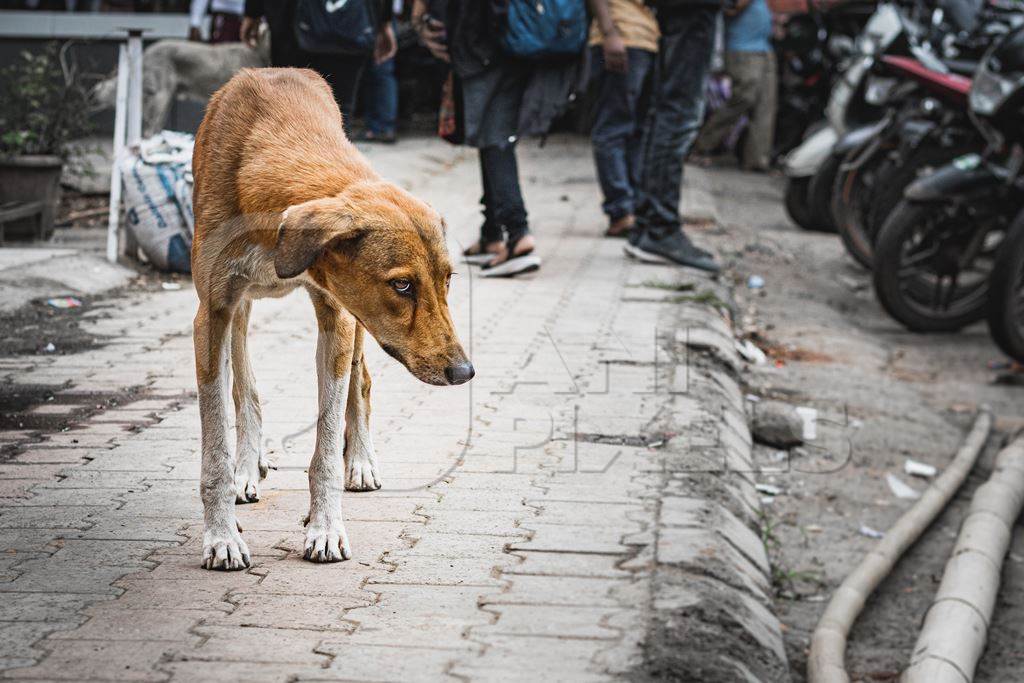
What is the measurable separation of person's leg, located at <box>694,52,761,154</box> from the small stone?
8568mm

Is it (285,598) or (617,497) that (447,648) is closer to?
(285,598)

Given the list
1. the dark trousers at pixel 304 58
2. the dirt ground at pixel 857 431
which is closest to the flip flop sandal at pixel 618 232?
the dirt ground at pixel 857 431

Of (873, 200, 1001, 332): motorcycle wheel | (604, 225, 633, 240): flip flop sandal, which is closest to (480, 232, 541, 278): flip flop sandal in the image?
(604, 225, 633, 240): flip flop sandal

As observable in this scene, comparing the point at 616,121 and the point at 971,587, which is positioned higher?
the point at 616,121

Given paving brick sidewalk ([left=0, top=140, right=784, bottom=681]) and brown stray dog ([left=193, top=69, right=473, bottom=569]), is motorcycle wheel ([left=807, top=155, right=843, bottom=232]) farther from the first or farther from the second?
brown stray dog ([left=193, top=69, right=473, bottom=569])

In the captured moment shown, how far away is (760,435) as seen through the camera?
241 inches

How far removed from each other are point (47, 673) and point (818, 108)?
13623mm

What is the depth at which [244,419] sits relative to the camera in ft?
13.1

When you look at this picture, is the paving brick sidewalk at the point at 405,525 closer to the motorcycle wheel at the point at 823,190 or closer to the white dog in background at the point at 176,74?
the motorcycle wheel at the point at 823,190

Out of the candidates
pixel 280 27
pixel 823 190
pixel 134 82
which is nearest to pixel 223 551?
pixel 280 27

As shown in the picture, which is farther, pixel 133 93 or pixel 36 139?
pixel 36 139

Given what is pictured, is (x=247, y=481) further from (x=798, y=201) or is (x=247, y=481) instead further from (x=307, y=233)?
(x=798, y=201)

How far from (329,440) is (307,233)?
0.66 meters

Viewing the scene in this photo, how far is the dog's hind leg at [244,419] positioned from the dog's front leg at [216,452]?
0.43 m
